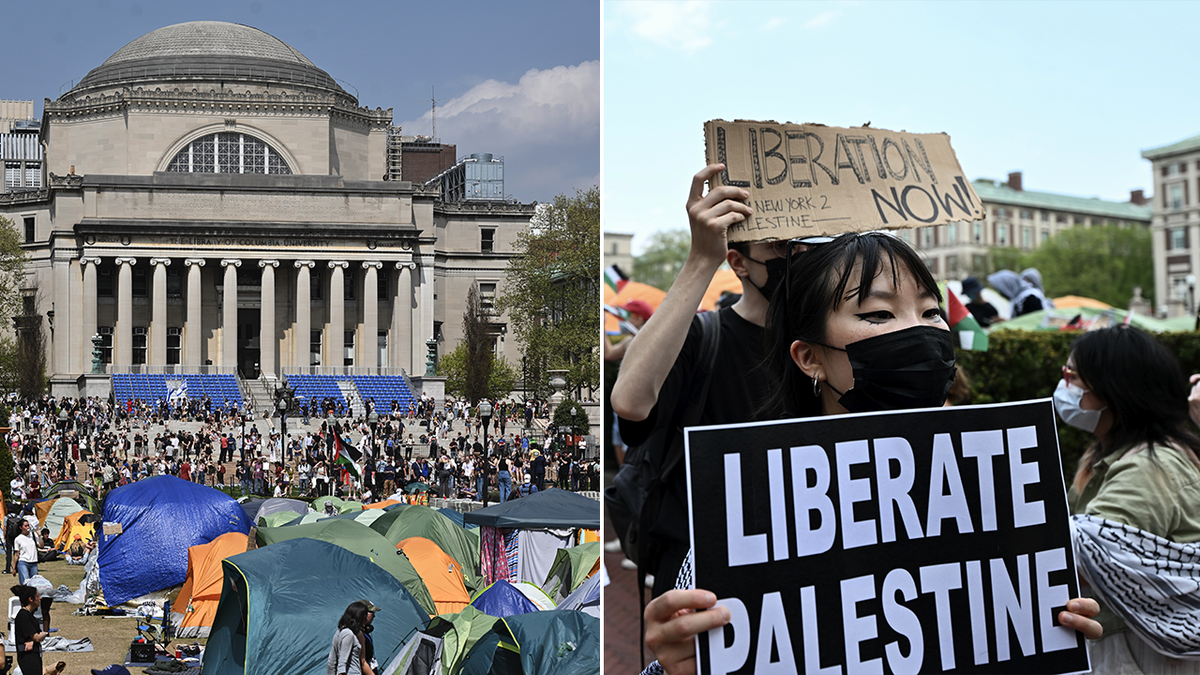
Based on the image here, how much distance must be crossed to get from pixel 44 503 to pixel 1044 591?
25.9 ft

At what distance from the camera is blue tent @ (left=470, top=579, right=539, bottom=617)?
8.30m

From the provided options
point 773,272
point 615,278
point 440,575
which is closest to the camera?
point 773,272

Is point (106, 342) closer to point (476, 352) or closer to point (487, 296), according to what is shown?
point (476, 352)

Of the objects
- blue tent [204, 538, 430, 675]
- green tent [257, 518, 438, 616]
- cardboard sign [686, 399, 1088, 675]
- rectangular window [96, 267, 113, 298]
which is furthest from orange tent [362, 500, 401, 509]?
cardboard sign [686, 399, 1088, 675]

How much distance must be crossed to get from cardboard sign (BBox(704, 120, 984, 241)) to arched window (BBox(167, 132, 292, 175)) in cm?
688

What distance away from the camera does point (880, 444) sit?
167 centimetres

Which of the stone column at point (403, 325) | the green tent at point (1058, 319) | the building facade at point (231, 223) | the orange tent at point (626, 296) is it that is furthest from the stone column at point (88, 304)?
the green tent at point (1058, 319)

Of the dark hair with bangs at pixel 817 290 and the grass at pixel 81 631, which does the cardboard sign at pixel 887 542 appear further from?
the grass at pixel 81 631

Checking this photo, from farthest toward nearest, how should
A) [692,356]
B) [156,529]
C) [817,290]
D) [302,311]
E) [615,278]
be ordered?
[615,278] < [156,529] < [302,311] < [692,356] < [817,290]

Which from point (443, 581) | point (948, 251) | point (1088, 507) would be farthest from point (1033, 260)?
point (1088, 507)

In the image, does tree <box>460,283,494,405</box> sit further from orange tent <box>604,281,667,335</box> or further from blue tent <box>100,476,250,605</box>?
blue tent <box>100,476,250,605</box>

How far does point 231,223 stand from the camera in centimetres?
831

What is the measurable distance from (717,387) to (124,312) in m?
6.89

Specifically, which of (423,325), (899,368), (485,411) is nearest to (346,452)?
(423,325)
